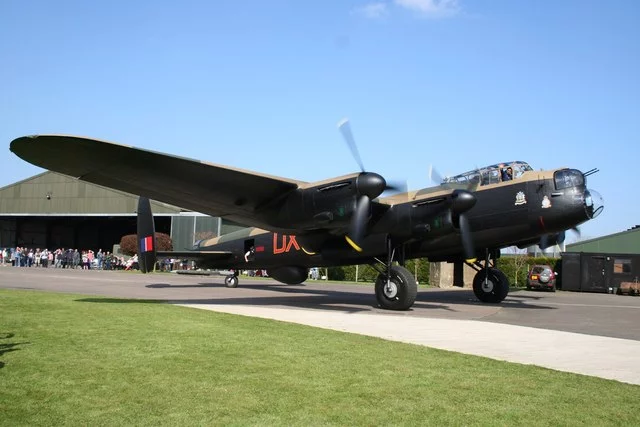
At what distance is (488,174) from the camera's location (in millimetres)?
17609

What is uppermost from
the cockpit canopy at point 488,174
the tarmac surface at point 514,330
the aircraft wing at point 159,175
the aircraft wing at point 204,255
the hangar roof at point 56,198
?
the hangar roof at point 56,198

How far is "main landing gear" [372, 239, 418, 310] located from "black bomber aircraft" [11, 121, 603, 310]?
0.03 metres

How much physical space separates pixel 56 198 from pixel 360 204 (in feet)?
185

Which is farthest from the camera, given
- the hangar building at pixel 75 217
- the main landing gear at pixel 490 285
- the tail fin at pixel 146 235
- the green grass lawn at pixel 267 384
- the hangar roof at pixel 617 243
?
the hangar building at pixel 75 217

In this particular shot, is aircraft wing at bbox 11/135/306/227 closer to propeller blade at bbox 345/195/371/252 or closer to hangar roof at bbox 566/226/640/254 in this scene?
propeller blade at bbox 345/195/371/252

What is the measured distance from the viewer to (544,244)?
2211 cm

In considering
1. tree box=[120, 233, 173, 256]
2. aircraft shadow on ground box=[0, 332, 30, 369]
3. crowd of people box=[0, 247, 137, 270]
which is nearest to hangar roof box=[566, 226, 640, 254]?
tree box=[120, 233, 173, 256]

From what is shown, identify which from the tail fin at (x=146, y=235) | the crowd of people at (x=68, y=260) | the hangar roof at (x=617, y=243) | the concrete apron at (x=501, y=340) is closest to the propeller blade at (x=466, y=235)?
the concrete apron at (x=501, y=340)

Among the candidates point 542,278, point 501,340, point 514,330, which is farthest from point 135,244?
point 501,340

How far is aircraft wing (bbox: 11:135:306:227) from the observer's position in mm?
11844

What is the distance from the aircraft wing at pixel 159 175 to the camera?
466 inches

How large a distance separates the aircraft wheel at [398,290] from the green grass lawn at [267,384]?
6179 millimetres

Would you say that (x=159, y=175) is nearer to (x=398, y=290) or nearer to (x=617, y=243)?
(x=398, y=290)

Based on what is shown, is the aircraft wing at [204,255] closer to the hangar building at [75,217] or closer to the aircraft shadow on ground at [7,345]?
the aircraft shadow on ground at [7,345]
